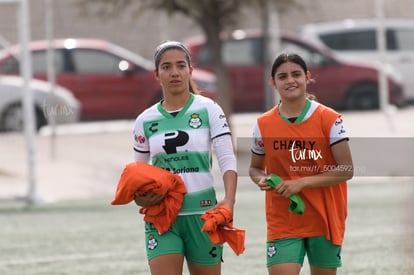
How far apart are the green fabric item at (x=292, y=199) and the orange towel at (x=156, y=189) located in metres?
0.45

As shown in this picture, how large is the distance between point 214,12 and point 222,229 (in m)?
15.8

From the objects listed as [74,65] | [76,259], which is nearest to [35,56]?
[74,65]

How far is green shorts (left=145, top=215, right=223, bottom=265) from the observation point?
6.63 meters

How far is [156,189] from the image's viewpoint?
6500 mm

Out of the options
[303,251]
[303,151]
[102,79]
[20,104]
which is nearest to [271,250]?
[303,251]

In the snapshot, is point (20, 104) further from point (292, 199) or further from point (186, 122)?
point (292, 199)

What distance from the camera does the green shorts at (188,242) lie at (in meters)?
6.63

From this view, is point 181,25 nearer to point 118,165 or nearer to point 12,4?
point 118,165

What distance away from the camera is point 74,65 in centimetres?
2481

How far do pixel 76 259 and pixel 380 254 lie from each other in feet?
8.89

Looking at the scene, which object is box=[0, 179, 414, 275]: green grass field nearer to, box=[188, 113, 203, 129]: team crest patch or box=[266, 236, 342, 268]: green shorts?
box=[266, 236, 342, 268]: green shorts

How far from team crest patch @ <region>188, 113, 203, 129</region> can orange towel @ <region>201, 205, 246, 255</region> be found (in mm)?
455

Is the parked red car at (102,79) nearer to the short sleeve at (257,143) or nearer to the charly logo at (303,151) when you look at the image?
the short sleeve at (257,143)

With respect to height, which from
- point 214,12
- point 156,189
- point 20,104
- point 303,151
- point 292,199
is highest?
point 214,12
